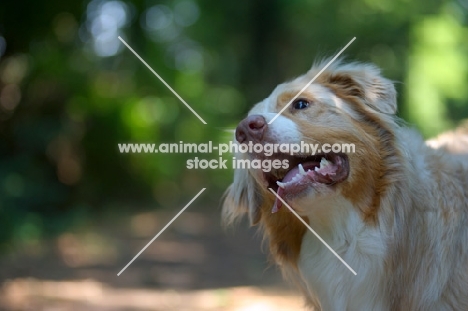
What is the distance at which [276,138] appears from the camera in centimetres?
352

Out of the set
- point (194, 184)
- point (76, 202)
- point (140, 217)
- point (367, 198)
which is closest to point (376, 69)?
point (367, 198)

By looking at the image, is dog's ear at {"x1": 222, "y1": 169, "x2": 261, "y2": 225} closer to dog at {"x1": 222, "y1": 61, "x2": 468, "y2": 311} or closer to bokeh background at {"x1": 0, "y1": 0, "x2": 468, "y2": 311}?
dog at {"x1": 222, "y1": 61, "x2": 468, "y2": 311}

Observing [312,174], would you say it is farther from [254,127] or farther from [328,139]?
[254,127]

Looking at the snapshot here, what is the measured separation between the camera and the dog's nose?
3504 mm

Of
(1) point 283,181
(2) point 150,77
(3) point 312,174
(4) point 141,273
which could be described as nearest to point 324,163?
(3) point 312,174

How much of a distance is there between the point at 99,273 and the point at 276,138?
570 centimetres

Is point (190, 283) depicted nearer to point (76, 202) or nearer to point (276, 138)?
point (276, 138)

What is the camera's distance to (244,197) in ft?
13.3

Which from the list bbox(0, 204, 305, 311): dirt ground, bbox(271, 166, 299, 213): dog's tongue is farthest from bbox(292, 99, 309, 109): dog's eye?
bbox(0, 204, 305, 311): dirt ground

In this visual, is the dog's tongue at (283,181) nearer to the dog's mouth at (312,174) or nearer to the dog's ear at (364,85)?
the dog's mouth at (312,174)

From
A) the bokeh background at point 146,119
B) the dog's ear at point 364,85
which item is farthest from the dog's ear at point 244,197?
the bokeh background at point 146,119

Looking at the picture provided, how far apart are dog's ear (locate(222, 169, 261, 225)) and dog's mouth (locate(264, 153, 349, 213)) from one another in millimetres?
319

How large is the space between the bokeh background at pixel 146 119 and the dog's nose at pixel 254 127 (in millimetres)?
3028

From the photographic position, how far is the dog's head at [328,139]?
3.54 m
